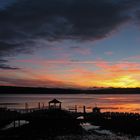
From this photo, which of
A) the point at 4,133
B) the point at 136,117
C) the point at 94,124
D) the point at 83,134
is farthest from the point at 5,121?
the point at 136,117

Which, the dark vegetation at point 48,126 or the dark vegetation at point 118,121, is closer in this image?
the dark vegetation at point 48,126

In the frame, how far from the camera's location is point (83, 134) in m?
50.1

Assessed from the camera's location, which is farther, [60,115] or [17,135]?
[60,115]

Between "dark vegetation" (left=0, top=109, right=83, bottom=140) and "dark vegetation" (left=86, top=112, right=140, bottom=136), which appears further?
"dark vegetation" (left=86, top=112, right=140, bottom=136)

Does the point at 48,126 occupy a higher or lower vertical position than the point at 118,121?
lower

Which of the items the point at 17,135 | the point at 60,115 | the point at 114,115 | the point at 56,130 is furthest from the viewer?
the point at 114,115

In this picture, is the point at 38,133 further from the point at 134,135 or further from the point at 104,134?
the point at 134,135

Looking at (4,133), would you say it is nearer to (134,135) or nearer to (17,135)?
(17,135)

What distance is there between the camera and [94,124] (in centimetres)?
6550

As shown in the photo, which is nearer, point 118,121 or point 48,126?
point 48,126

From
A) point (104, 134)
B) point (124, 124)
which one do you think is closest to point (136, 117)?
point (124, 124)

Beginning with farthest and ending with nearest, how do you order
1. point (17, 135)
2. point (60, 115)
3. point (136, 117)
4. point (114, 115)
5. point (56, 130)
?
point (114, 115)
point (136, 117)
point (60, 115)
point (56, 130)
point (17, 135)

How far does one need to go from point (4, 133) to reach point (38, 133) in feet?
17.3

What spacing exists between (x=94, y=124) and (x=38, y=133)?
17794 mm
